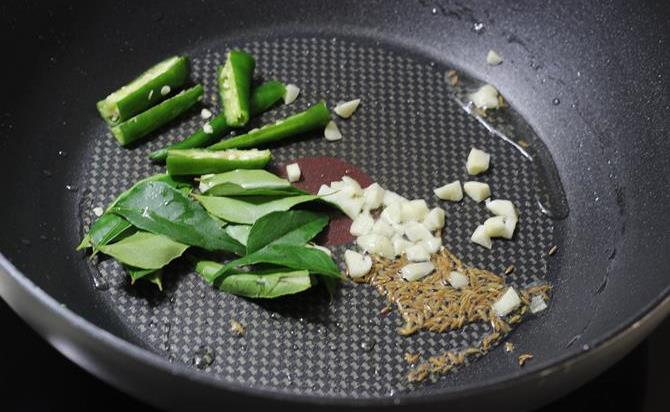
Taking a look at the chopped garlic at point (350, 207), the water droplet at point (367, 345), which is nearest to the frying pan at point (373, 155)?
the water droplet at point (367, 345)

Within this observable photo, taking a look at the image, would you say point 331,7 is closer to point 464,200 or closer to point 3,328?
point 464,200

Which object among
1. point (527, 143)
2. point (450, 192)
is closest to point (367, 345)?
point (450, 192)

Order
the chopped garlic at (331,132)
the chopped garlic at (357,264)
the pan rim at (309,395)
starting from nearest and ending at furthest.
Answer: the pan rim at (309,395) → the chopped garlic at (357,264) → the chopped garlic at (331,132)

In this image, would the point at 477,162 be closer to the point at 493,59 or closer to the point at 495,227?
the point at 495,227

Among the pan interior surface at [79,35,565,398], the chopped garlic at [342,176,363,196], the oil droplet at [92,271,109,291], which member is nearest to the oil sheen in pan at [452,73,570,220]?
the pan interior surface at [79,35,565,398]

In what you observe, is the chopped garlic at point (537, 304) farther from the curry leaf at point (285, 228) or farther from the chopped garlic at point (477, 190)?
the curry leaf at point (285, 228)

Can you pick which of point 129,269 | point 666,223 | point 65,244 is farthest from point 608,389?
point 65,244

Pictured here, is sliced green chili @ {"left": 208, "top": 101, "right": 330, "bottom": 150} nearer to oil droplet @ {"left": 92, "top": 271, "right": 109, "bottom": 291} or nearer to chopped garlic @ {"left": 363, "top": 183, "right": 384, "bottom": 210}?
chopped garlic @ {"left": 363, "top": 183, "right": 384, "bottom": 210}
